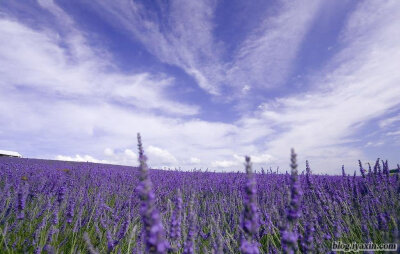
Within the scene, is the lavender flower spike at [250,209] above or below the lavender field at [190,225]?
above

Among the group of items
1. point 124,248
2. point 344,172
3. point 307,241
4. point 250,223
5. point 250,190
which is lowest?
point 124,248

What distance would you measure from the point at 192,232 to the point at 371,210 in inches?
109

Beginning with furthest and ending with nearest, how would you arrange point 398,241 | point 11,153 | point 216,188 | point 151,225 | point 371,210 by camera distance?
1. point 11,153
2. point 216,188
3. point 371,210
4. point 398,241
5. point 151,225

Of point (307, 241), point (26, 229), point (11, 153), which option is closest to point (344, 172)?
point (307, 241)

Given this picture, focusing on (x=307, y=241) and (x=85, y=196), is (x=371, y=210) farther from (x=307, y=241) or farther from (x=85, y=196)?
(x=85, y=196)

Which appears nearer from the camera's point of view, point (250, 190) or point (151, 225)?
point (151, 225)

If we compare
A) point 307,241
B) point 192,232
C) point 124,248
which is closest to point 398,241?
point 307,241

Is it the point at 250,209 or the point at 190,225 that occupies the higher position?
the point at 250,209

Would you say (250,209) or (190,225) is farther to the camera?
(190,225)

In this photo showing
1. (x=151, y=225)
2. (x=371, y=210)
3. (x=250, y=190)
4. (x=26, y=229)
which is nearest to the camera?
(x=151, y=225)

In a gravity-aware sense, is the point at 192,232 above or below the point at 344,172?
below

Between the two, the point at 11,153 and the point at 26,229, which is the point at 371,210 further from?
the point at 11,153

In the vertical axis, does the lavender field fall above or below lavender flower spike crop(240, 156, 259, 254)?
below

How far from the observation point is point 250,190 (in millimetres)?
1040
